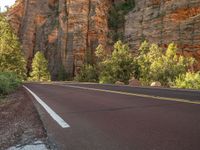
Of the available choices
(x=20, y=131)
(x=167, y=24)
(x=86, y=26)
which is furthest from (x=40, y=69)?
(x=20, y=131)

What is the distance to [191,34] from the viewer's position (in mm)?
50625

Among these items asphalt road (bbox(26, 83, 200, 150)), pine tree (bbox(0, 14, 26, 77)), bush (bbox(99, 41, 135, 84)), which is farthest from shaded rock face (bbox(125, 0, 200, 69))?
asphalt road (bbox(26, 83, 200, 150))

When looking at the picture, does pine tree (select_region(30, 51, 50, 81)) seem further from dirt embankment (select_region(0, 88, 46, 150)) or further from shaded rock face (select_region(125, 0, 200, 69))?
dirt embankment (select_region(0, 88, 46, 150))

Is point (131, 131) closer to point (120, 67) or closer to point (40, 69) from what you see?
point (120, 67)

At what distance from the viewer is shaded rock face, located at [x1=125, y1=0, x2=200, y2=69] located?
50.6 m

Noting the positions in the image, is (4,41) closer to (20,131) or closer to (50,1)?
(20,131)

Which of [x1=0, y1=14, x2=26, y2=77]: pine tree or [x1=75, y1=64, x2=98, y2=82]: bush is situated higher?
[x1=0, y1=14, x2=26, y2=77]: pine tree

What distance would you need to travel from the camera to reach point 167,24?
54.8 m

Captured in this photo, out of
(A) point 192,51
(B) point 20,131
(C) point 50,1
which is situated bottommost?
(B) point 20,131

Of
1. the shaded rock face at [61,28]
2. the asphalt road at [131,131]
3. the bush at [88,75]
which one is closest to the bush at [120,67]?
the bush at [88,75]

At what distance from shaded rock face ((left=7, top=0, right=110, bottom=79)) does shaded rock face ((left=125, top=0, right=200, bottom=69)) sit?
11095 millimetres

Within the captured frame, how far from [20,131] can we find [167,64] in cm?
2773

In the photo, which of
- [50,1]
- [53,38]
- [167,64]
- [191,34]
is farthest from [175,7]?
[50,1]

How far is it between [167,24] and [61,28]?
31.8 m
